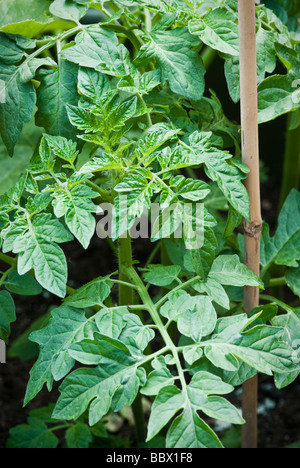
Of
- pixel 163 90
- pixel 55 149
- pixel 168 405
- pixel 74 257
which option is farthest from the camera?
pixel 74 257

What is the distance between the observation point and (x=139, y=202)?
673 mm

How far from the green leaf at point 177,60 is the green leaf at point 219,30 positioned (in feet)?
0.07

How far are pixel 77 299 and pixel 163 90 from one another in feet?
1.08

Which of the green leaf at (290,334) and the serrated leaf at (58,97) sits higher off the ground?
the serrated leaf at (58,97)

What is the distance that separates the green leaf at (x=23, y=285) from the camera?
32.1 inches

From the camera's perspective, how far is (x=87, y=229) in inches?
26.5

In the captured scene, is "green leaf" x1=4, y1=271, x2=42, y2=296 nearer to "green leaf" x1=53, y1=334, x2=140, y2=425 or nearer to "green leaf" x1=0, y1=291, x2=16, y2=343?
"green leaf" x1=0, y1=291, x2=16, y2=343

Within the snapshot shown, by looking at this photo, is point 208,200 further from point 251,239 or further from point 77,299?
point 77,299

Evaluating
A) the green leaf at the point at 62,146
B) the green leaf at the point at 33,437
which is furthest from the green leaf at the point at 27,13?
the green leaf at the point at 33,437

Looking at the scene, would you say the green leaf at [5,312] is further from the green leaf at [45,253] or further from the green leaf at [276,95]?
the green leaf at [276,95]

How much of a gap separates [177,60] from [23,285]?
38 cm

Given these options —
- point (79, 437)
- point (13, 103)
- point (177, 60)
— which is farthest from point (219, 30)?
point (79, 437)

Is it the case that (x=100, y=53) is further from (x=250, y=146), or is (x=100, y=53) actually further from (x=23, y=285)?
(x=23, y=285)
